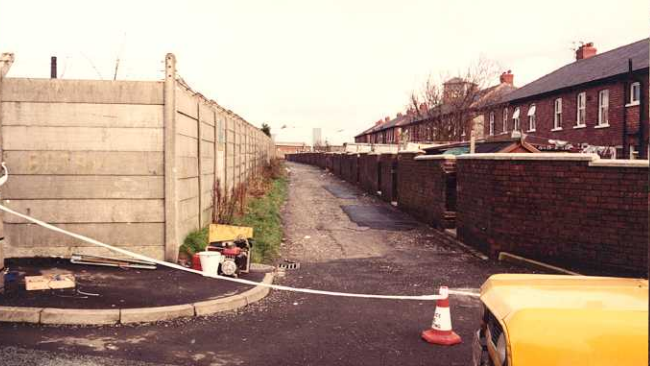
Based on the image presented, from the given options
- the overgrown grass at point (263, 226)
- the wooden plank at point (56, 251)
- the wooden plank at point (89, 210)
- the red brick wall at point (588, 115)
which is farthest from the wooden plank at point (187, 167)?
the red brick wall at point (588, 115)

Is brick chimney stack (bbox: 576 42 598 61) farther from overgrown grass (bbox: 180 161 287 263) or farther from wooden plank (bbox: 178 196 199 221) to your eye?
wooden plank (bbox: 178 196 199 221)

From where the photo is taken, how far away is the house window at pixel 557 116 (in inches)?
1259

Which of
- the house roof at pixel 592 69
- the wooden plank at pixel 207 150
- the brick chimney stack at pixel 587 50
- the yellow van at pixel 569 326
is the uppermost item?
the brick chimney stack at pixel 587 50

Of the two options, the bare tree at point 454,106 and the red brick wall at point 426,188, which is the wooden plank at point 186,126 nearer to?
the red brick wall at point 426,188

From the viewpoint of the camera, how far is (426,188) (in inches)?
600

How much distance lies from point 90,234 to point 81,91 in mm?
2047

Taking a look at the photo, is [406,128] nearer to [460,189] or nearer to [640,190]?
[460,189]

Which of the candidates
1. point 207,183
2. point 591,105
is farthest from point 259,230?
point 591,105

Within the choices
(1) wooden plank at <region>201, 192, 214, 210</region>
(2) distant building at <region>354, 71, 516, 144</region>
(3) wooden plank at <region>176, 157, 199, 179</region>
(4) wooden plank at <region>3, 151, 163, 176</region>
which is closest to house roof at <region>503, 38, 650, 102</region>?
(2) distant building at <region>354, 71, 516, 144</region>

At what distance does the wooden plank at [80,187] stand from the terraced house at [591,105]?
16.0 m

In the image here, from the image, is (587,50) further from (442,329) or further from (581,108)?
(442,329)

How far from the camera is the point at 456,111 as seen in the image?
4231 centimetres

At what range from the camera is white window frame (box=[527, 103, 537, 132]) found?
3494 cm

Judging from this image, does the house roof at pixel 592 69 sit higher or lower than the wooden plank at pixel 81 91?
higher
